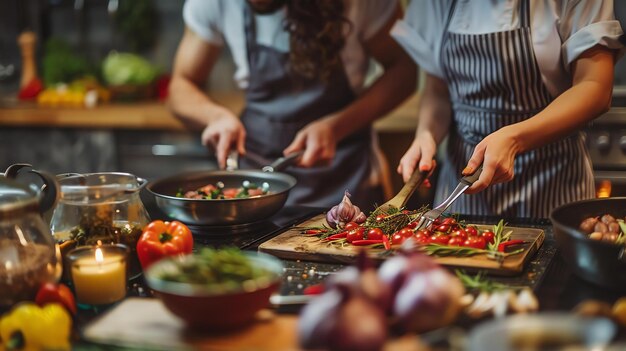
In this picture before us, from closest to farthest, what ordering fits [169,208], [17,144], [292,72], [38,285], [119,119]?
[38,285] < [169,208] < [292,72] < [119,119] < [17,144]

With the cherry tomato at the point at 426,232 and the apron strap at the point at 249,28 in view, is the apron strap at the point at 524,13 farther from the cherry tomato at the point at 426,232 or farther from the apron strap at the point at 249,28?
the apron strap at the point at 249,28

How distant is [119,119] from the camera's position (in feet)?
12.7

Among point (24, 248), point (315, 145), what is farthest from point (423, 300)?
point (315, 145)

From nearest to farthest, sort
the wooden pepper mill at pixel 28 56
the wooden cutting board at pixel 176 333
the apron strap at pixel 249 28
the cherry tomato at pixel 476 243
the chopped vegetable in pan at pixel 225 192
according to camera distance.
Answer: the wooden cutting board at pixel 176 333
the cherry tomato at pixel 476 243
the chopped vegetable in pan at pixel 225 192
the apron strap at pixel 249 28
the wooden pepper mill at pixel 28 56

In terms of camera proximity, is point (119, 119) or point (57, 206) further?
point (119, 119)

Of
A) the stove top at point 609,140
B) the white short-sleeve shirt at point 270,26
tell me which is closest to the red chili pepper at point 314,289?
the white short-sleeve shirt at point 270,26

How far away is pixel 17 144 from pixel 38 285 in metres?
3.07

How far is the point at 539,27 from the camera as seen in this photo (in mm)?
2041

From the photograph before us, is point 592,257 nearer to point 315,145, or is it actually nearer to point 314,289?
point 314,289

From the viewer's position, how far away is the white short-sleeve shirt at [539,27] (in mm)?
1929

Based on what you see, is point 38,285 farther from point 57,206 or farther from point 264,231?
point 264,231

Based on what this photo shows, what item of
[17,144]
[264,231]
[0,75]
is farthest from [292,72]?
[0,75]

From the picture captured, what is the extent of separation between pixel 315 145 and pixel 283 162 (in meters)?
0.19

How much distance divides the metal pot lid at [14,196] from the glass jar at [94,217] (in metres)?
0.13
